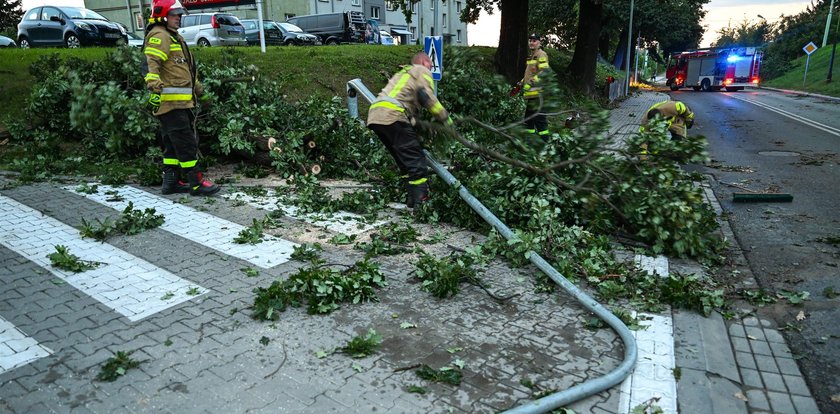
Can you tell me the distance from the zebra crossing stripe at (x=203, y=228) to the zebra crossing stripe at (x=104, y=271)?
630mm

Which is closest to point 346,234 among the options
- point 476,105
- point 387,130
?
point 387,130

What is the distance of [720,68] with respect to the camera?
37.3 metres

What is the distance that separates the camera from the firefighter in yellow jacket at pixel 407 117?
6.11 m

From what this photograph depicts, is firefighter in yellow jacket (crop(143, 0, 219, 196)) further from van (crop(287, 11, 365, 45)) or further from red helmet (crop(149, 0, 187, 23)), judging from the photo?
van (crop(287, 11, 365, 45))

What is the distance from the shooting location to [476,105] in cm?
940

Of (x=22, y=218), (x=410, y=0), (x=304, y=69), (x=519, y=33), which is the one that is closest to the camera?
(x=22, y=218)

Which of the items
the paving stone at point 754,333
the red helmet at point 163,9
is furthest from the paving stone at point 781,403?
A: the red helmet at point 163,9

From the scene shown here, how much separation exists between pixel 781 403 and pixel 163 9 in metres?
6.63

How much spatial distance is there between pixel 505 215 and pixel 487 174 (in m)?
0.70

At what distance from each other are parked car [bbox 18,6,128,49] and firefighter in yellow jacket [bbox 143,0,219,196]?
1585 cm

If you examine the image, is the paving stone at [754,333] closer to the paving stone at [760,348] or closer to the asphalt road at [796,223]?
the paving stone at [760,348]

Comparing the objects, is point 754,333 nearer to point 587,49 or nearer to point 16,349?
point 16,349

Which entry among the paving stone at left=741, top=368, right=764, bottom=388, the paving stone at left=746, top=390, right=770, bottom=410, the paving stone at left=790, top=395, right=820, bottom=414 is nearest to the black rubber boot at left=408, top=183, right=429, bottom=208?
the paving stone at left=741, top=368, right=764, bottom=388

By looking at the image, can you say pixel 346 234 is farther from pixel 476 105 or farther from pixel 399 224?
pixel 476 105
